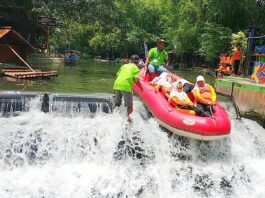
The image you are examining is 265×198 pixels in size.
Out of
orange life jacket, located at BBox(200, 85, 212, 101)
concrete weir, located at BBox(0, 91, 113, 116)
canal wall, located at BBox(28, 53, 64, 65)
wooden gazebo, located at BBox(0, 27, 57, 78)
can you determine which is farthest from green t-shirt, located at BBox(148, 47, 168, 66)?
canal wall, located at BBox(28, 53, 64, 65)

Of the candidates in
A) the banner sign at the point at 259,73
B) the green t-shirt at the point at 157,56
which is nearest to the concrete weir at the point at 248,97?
the banner sign at the point at 259,73

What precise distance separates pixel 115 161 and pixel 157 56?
4.66m

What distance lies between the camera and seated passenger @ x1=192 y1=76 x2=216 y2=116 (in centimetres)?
1044

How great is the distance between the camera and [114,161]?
9.67 m

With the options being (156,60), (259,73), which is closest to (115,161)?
(156,60)

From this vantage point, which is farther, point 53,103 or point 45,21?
point 45,21

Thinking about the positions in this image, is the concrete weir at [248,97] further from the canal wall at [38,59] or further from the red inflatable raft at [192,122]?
the canal wall at [38,59]

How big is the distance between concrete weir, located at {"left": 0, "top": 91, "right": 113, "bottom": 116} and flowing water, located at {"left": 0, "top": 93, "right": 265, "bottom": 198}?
0.23 m

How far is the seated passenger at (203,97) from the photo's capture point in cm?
1044

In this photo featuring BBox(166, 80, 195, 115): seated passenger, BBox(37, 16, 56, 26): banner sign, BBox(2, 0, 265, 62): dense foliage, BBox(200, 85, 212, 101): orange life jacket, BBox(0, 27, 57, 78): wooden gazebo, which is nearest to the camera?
BBox(166, 80, 195, 115): seated passenger

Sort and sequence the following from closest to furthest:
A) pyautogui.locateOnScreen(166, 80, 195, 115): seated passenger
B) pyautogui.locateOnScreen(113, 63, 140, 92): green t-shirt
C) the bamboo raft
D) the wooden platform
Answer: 1. pyautogui.locateOnScreen(166, 80, 195, 115): seated passenger
2. pyautogui.locateOnScreen(113, 63, 140, 92): green t-shirt
3. the wooden platform
4. the bamboo raft

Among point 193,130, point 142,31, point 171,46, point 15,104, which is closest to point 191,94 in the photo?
point 193,130

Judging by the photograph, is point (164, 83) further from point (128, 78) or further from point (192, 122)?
point (192, 122)

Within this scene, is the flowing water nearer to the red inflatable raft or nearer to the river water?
the river water
